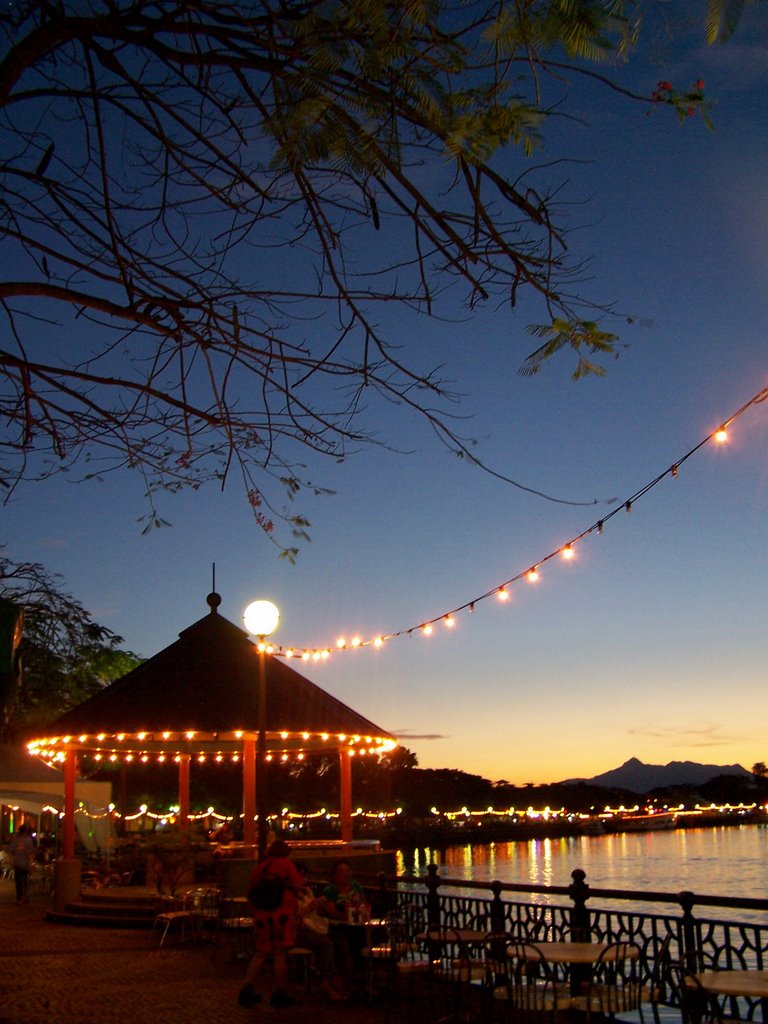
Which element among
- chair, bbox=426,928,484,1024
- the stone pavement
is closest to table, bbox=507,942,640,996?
chair, bbox=426,928,484,1024

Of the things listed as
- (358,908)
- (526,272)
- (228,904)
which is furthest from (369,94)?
(228,904)

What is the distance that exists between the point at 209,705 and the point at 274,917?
902 cm

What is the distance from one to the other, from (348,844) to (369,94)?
1624cm

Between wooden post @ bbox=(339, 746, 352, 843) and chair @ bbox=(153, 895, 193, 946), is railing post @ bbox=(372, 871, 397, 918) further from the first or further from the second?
wooden post @ bbox=(339, 746, 352, 843)

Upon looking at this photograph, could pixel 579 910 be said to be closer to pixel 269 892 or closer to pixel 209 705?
pixel 269 892

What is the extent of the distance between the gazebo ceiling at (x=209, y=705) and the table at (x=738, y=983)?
1182 cm

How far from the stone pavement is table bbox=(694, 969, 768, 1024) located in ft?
11.8

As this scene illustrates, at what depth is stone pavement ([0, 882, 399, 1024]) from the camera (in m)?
9.67

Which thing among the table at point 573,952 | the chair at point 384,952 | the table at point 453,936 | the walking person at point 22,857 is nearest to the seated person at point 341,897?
the chair at point 384,952

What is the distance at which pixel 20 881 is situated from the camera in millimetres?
21891

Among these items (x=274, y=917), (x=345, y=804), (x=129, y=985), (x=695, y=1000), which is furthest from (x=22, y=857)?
(x=695, y=1000)

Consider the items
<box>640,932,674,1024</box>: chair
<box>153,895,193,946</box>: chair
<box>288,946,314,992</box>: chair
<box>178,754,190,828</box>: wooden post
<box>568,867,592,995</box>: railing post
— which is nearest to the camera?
<box>640,932,674,1024</box>: chair

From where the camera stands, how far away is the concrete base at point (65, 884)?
18578mm

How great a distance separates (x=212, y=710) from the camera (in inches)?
743
